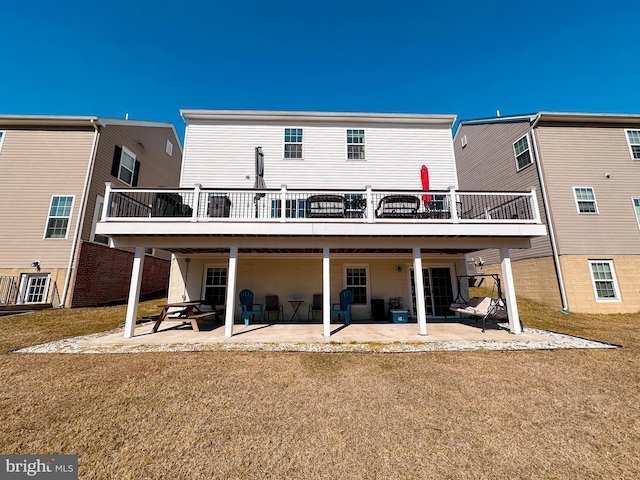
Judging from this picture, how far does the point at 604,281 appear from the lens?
36.1 feet

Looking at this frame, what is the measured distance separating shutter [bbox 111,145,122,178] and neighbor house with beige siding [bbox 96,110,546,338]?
4290mm

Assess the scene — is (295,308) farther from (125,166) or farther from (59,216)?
(125,166)

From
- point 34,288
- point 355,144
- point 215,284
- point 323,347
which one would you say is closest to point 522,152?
point 355,144

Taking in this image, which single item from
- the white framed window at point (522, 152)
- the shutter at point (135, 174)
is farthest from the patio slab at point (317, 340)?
the shutter at point (135, 174)

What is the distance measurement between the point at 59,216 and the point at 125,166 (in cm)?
387

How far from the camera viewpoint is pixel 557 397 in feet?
12.4

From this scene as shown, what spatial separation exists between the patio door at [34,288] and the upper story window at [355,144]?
13737mm

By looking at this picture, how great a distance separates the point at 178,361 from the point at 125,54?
19.8m

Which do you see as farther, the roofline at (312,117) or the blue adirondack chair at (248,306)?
the roofline at (312,117)

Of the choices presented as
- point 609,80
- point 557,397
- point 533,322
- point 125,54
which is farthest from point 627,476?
point 609,80

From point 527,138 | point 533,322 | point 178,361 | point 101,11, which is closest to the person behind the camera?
point 178,361

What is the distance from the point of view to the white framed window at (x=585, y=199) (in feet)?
37.8

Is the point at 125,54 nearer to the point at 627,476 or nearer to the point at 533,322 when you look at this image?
the point at 627,476

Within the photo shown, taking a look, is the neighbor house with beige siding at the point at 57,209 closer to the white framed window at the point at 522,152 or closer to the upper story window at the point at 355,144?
the upper story window at the point at 355,144
